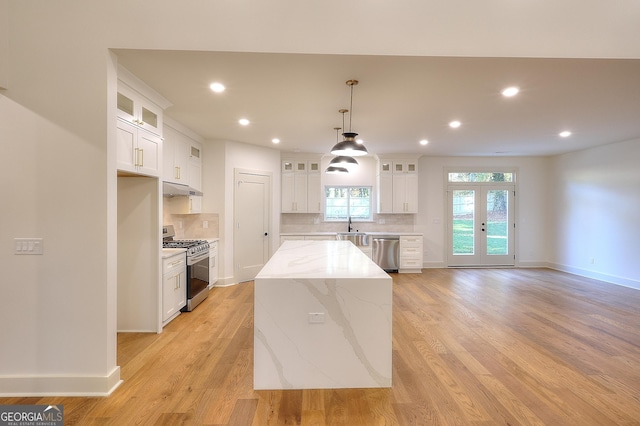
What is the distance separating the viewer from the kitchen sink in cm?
649

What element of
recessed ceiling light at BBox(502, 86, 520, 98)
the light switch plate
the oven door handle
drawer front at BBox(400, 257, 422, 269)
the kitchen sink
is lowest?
drawer front at BBox(400, 257, 422, 269)

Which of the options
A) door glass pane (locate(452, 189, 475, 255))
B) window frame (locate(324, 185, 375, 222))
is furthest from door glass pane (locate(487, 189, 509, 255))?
window frame (locate(324, 185, 375, 222))

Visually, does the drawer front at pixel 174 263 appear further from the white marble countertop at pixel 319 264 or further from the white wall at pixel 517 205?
the white wall at pixel 517 205

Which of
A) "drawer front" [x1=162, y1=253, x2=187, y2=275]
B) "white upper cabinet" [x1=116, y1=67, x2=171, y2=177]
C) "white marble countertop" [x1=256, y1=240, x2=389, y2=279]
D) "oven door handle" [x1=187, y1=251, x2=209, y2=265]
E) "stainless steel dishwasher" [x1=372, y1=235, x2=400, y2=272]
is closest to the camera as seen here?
"white marble countertop" [x1=256, y1=240, x2=389, y2=279]

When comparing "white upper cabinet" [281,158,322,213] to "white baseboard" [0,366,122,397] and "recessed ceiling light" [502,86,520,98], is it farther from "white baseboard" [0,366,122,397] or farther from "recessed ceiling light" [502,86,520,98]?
"white baseboard" [0,366,122,397]

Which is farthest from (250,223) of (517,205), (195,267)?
(517,205)

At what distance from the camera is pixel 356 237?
6500 millimetres

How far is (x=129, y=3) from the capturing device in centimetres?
228

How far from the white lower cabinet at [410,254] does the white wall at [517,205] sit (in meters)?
0.59

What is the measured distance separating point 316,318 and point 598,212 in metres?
6.75

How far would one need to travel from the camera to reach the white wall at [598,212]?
5395 mm

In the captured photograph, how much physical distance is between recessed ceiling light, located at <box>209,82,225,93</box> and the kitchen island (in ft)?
6.69

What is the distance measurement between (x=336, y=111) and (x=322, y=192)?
334 cm

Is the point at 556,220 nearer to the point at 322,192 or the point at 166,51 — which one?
the point at 322,192
